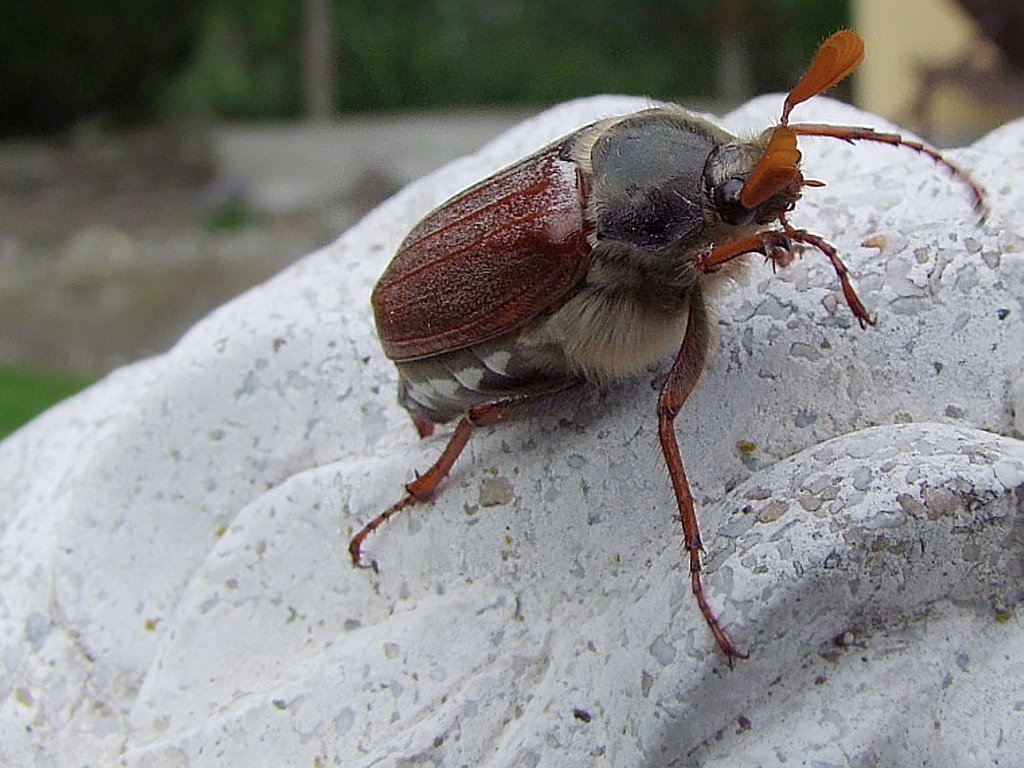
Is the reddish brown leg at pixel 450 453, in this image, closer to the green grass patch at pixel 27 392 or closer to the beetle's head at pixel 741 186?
the beetle's head at pixel 741 186

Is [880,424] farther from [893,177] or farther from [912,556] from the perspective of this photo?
[893,177]

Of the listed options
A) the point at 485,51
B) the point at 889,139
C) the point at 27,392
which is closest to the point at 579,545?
the point at 889,139

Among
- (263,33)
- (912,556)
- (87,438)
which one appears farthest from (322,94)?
(912,556)

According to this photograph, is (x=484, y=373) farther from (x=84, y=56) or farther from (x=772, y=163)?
(x=84, y=56)

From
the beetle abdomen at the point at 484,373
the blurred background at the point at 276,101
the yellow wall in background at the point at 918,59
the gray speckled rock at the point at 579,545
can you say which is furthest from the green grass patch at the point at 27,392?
the yellow wall in background at the point at 918,59

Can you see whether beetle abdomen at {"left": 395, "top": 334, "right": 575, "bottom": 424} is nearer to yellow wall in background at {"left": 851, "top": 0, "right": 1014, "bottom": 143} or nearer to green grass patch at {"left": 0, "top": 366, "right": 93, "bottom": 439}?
green grass patch at {"left": 0, "top": 366, "right": 93, "bottom": 439}
